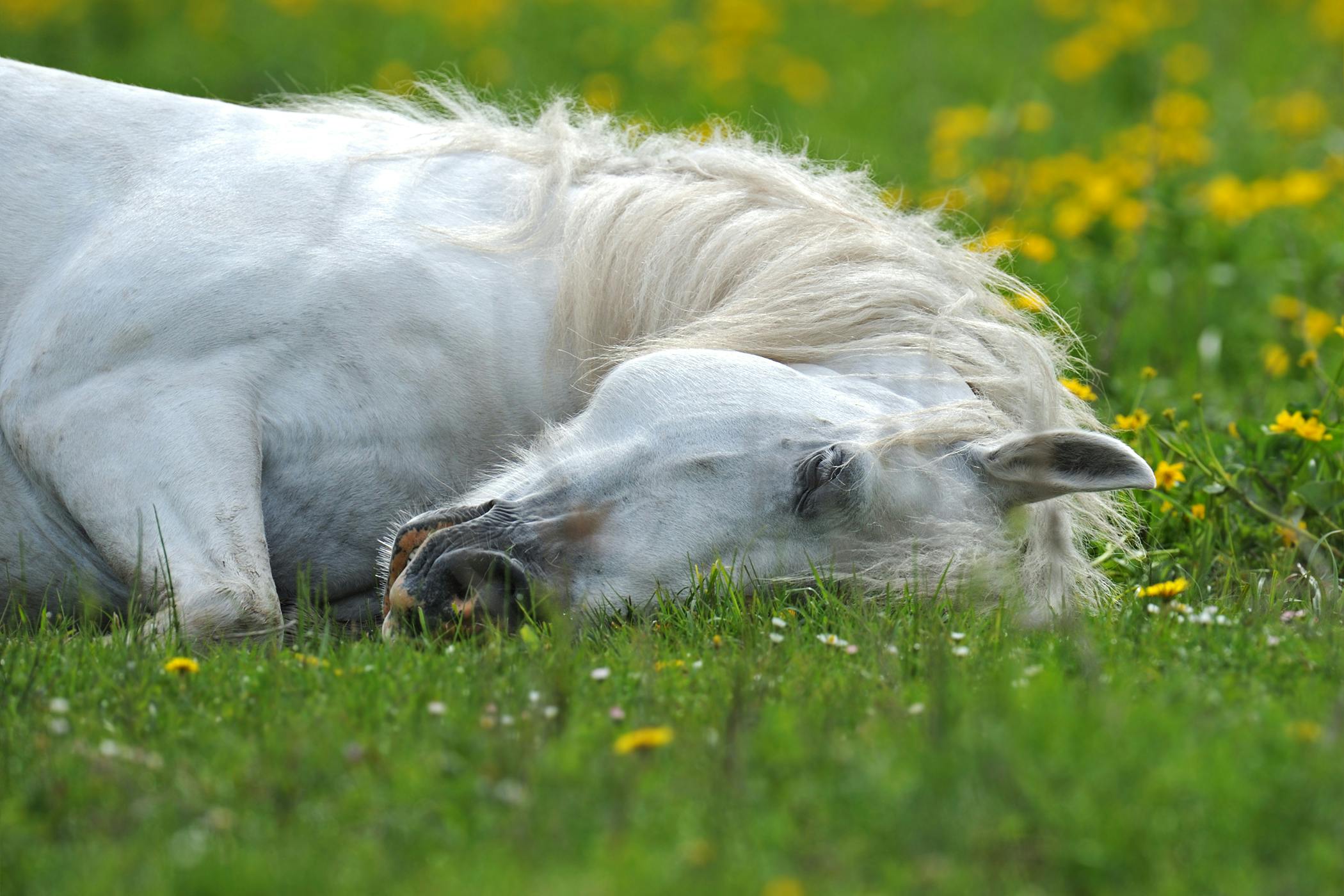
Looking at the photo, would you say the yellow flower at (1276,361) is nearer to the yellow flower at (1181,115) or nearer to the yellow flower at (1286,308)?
the yellow flower at (1286,308)

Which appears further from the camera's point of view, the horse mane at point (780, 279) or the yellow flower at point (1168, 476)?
the yellow flower at point (1168, 476)

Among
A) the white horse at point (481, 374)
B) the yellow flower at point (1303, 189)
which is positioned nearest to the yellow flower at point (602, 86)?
the yellow flower at point (1303, 189)

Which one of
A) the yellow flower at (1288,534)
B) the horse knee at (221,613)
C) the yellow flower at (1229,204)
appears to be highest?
the yellow flower at (1229,204)

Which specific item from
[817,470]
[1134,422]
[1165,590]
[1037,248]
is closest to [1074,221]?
[1037,248]

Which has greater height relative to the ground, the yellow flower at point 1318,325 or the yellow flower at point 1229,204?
the yellow flower at point 1229,204

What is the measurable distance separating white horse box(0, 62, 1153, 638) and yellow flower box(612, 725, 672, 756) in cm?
69

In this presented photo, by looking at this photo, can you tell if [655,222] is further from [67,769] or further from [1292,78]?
[1292,78]

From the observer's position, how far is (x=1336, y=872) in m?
1.61

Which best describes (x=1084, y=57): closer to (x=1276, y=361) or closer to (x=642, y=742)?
(x=1276, y=361)

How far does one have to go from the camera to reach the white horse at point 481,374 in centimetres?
279

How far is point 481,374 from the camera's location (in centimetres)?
328

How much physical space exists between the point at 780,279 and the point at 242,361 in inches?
47.1

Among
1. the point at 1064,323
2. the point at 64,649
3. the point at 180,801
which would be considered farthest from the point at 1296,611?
the point at 64,649

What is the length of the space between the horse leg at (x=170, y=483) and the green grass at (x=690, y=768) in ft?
1.04
